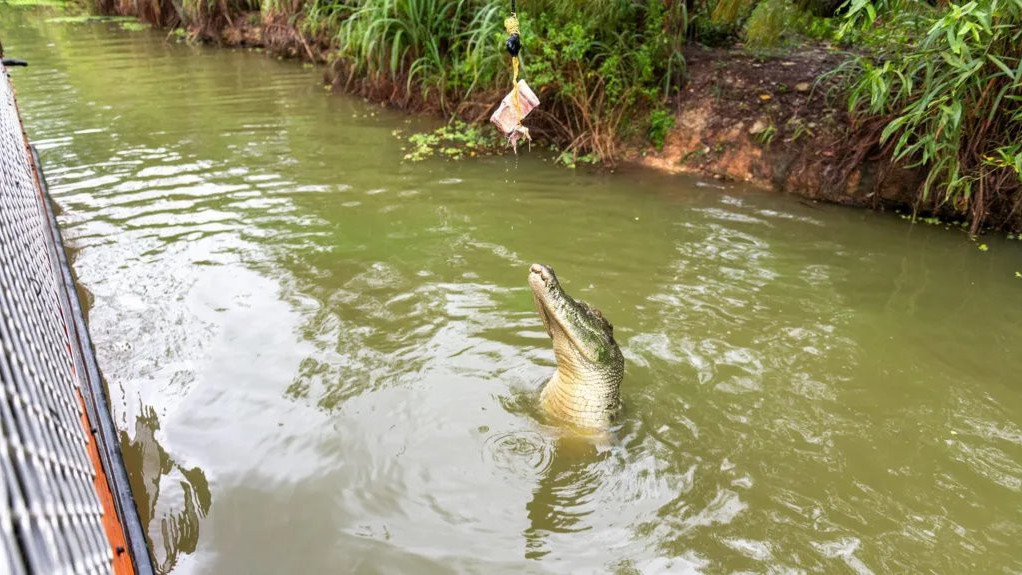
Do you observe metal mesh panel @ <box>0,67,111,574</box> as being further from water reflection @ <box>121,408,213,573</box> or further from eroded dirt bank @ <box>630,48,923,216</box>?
eroded dirt bank @ <box>630,48,923,216</box>

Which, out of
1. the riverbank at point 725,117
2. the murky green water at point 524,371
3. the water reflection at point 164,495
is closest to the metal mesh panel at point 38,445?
the water reflection at point 164,495

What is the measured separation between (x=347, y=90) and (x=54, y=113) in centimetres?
362

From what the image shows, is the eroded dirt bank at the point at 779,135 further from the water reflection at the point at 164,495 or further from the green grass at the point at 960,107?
the water reflection at the point at 164,495

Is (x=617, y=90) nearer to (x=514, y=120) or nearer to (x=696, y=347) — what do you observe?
(x=514, y=120)

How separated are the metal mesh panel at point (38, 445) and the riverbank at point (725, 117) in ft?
17.2

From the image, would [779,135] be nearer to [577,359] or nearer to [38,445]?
[577,359]

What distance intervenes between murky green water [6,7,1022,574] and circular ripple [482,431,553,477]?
2 cm

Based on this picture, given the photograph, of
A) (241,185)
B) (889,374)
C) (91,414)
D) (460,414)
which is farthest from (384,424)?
(241,185)

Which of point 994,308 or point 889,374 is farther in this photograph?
point 994,308

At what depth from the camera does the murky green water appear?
263 cm

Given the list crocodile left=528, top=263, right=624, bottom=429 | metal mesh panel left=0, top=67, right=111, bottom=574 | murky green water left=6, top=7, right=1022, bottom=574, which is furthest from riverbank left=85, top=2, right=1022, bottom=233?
metal mesh panel left=0, top=67, right=111, bottom=574

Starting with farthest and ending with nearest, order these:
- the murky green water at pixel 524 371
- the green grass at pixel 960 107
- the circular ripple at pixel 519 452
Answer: the green grass at pixel 960 107 → the circular ripple at pixel 519 452 → the murky green water at pixel 524 371

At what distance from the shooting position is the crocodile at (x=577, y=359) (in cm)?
285

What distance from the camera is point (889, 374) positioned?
3.60m
